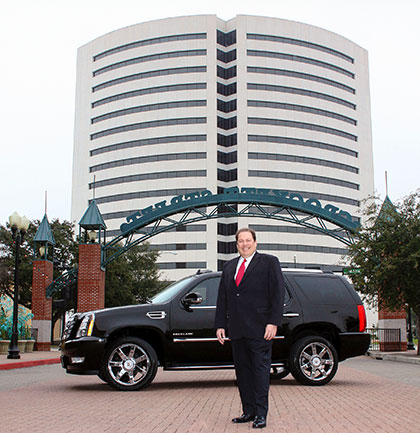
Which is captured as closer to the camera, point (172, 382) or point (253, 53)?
point (172, 382)

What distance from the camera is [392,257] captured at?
23328mm

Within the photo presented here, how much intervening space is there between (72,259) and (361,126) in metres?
67.4

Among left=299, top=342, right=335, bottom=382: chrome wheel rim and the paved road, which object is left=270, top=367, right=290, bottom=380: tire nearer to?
the paved road

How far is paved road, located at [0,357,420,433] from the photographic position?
6047 mm

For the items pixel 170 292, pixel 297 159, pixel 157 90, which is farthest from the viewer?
pixel 297 159

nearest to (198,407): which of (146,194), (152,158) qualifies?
(146,194)

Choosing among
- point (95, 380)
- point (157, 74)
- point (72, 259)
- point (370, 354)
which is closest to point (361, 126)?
point (157, 74)

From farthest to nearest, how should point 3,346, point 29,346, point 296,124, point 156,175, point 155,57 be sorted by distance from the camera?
point 155,57
point 296,124
point 156,175
point 29,346
point 3,346

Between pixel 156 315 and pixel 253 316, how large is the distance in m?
3.92

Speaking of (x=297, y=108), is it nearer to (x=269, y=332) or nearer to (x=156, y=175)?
(x=156, y=175)

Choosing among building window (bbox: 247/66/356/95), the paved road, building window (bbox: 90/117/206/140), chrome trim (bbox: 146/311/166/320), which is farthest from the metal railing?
building window (bbox: 247/66/356/95)

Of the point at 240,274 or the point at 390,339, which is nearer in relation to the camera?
the point at 240,274

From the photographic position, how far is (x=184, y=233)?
8838cm

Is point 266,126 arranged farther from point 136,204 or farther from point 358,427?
point 358,427
